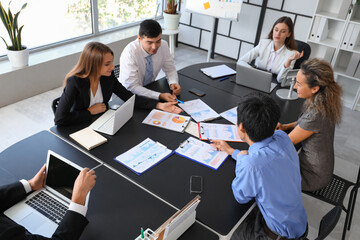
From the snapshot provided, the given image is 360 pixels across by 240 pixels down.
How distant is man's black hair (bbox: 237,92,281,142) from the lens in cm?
154

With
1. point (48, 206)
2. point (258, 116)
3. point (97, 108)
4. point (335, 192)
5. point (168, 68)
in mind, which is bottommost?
point (335, 192)

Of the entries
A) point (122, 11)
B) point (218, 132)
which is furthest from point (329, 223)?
point (122, 11)

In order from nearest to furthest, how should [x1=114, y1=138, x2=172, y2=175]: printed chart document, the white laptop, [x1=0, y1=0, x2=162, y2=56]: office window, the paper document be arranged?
[x1=114, y1=138, x2=172, y2=175]: printed chart document < the white laptop < the paper document < [x1=0, y1=0, x2=162, y2=56]: office window

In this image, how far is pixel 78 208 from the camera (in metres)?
1.40

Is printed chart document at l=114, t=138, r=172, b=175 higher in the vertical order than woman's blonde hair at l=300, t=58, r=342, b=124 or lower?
lower

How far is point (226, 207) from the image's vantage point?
1.61m

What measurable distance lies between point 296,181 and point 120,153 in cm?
105

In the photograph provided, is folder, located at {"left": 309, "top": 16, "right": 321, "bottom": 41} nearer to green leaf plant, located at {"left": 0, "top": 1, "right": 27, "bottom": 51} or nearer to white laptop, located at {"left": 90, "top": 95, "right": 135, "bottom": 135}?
white laptop, located at {"left": 90, "top": 95, "right": 135, "bottom": 135}

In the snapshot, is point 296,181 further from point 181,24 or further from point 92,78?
point 181,24

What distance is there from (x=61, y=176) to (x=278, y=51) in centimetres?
253

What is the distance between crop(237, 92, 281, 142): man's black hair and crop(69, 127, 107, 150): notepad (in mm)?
942

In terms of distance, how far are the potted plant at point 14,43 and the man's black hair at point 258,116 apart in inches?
123

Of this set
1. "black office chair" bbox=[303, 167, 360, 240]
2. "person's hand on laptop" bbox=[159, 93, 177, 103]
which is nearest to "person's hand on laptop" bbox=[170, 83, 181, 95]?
"person's hand on laptop" bbox=[159, 93, 177, 103]

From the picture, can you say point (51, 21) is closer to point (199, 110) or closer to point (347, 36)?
point (199, 110)
